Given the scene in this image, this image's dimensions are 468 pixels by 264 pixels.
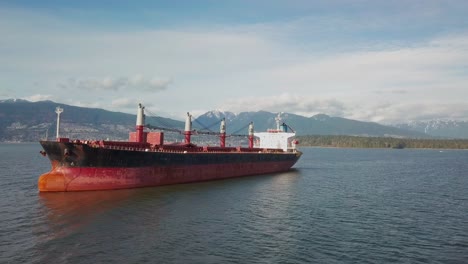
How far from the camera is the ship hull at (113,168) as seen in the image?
36.4 meters

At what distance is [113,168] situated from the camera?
38.1 m

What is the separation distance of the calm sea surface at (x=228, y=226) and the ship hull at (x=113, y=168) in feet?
4.28

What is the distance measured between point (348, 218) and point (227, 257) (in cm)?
1316

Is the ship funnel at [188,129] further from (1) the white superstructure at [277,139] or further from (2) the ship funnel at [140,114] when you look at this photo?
(1) the white superstructure at [277,139]

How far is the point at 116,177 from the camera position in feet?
126

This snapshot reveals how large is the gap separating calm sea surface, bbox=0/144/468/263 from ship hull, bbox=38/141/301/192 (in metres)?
1.30

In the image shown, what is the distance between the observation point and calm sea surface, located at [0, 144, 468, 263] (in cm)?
1988

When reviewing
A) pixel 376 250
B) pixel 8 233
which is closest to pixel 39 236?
pixel 8 233

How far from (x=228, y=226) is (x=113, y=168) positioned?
17.2 m

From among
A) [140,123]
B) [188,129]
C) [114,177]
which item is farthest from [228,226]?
[188,129]

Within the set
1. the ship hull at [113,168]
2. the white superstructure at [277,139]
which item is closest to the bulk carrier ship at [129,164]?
the ship hull at [113,168]

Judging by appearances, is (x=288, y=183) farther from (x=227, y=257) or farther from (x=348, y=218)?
(x=227, y=257)

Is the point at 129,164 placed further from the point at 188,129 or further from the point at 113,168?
the point at 188,129

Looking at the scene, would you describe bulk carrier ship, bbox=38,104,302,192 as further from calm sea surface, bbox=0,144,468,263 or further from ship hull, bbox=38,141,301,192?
calm sea surface, bbox=0,144,468,263
